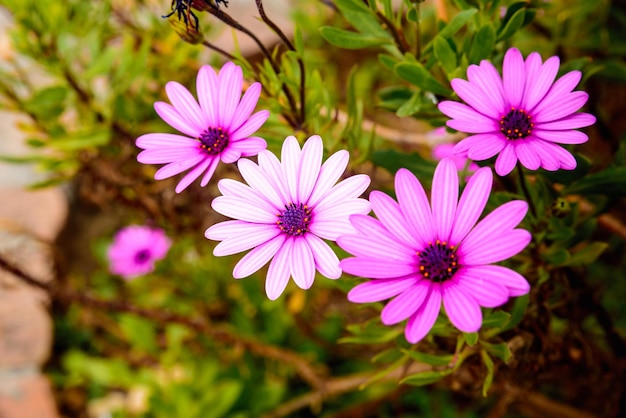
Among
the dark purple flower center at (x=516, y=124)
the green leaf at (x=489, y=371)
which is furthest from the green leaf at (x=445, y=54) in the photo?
the green leaf at (x=489, y=371)

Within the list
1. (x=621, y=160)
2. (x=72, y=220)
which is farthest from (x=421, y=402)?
(x=72, y=220)

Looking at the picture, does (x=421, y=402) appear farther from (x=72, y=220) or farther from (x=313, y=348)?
(x=72, y=220)

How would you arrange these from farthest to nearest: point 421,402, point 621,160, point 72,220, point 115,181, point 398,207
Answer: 1. point 72,220
2. point 421,402
3. point 115,181
4. point 621,160
5. point 398,207

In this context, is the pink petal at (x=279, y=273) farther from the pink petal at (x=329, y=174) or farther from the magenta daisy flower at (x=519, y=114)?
the magenta daisy flower at (x=519, y=114)

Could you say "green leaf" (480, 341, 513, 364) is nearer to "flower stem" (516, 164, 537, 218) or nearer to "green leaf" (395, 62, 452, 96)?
"flower stem" (516, 164, 537, 218)

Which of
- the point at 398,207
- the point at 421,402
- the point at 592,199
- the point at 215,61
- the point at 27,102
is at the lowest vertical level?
the point at 421,402

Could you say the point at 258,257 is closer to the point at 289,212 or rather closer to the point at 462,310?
the point at 289,212
